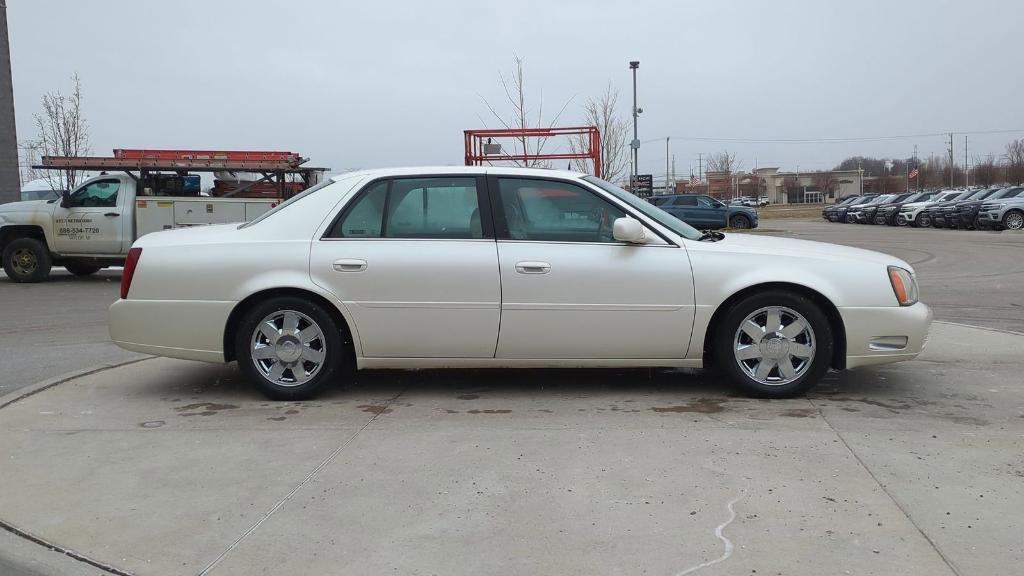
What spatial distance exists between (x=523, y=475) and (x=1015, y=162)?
328 feet

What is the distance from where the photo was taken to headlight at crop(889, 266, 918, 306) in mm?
5398

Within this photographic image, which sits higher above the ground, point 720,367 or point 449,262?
point 449,262

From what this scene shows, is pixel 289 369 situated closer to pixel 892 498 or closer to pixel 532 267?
pixel 532 267

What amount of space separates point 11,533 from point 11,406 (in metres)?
2.34

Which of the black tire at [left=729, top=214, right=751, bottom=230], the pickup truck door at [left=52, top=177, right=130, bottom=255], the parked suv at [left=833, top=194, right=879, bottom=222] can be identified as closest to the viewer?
the pickup truck door at [left=52, top=177, right=130, bottom=255]

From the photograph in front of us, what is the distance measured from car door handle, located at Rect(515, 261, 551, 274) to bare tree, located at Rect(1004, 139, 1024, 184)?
83.3 metres

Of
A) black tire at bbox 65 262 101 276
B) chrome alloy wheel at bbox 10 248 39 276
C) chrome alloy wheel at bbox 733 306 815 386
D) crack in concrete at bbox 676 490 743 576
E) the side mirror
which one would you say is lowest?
crack in concrete at bbox 676 490 743 576

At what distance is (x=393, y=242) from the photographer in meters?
5.48

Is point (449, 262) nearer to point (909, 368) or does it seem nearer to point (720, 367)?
point (720, 367)

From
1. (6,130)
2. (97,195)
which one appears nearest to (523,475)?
(97,195)

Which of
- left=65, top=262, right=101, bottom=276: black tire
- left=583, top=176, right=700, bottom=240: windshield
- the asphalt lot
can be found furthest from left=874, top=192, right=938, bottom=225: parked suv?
left=583, top=176, right=700, bottom=240: windshield

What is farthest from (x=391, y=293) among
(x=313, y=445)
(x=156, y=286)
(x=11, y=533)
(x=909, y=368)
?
(x=909, y=368)

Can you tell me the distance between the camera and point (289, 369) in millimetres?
5527

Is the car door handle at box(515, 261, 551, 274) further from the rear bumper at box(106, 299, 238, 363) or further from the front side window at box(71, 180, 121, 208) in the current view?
the front side window at box(71, 180, 121, 208)
